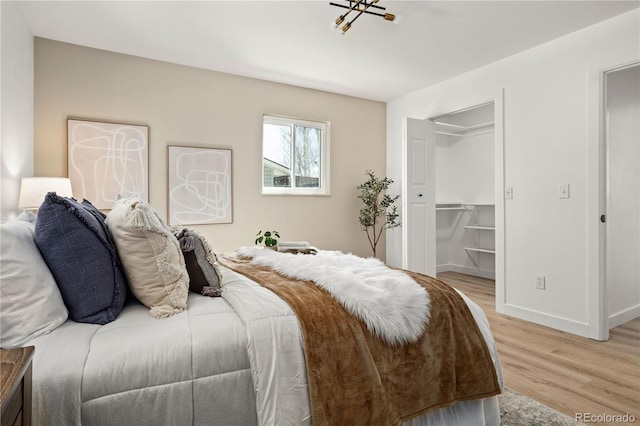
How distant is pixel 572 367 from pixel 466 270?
3536mm

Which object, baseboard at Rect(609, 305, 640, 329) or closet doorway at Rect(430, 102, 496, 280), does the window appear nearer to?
closet doorway at Rect(430, 102, 496, 280)

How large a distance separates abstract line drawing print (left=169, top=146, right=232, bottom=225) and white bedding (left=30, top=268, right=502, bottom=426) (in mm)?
2619

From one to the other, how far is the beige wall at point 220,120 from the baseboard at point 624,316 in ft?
8.97

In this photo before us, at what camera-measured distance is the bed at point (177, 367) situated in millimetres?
1085

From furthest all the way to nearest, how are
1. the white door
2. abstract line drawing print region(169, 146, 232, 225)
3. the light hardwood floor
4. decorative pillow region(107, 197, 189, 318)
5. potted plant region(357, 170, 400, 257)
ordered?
potted plant region(357, 170, 400, 257)
the white door
abstract line drawing print region(169, 146, 232, 225)
the light hardwood floor
decorative pillow region(107, 197, 189, 318)

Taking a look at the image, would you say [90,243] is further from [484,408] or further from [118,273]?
[484,408]

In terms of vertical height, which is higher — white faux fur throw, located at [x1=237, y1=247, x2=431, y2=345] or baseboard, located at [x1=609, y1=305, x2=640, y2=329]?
white faux fur throw, located at [x1=237, y1=247, x2=431, y2=345]

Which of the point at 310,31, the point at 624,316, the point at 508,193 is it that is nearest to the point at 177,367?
the point at 310,31

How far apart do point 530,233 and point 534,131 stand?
39.4 inches

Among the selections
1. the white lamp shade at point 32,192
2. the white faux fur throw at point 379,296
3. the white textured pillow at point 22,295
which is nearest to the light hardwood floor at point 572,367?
the white faux fur throw at point 379,296

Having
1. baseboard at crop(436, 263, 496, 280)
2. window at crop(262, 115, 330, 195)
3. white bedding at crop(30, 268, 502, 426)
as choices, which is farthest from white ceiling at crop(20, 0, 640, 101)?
baseboard at crop(436, 263, 496, 280)

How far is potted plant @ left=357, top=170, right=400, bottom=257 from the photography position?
500 centimetres

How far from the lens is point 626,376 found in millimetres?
2400

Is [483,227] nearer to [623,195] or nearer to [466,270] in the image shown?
[466,270]
